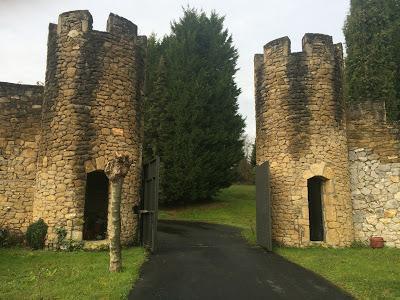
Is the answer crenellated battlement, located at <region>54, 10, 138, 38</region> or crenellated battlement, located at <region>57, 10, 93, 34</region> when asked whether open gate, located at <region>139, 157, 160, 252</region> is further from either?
crenellated battlement, located at <region>57, 10, 93, 34</region>

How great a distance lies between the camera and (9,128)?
11.6 metres

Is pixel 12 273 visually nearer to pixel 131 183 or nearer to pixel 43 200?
pixel 43 200

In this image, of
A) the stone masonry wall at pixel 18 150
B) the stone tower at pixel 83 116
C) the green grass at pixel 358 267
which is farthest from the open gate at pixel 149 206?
the green grass at pixel 358 267

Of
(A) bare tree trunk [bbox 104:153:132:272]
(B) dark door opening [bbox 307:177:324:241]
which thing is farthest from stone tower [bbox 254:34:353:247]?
(A) bare tree trunk [bbox 104:153:132:272]

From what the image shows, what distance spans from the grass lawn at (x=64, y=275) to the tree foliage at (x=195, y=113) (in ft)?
41.3

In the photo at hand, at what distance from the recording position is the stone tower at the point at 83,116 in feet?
34.3

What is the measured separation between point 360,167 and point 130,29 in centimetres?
829

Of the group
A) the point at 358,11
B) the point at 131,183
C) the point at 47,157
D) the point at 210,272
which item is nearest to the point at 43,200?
the point at 47,157

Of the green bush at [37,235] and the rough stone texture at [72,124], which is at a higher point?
the rough stone texture at [72,124]

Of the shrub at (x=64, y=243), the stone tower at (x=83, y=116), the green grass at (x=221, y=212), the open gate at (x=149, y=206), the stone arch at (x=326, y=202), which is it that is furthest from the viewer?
the green grass at (x=221, y=212)

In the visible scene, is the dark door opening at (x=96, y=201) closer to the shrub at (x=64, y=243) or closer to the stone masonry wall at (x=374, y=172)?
the shrub at (x=64, y=243)

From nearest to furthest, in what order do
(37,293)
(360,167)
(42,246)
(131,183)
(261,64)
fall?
(37,293), (42,246), (131,183), (360,167), (261,64)

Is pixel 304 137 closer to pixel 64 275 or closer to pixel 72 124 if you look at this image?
pixel 72 124

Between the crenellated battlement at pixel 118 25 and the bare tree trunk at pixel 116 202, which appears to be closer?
the bare tree trunk at pixel 116 202
